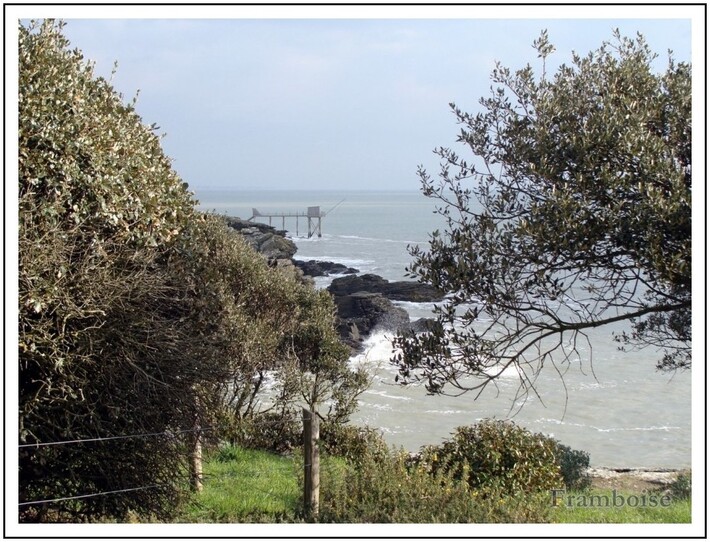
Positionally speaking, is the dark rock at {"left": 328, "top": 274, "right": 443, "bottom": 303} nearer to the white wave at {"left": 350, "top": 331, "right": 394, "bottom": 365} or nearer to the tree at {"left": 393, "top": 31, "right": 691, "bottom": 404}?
the white wave at {"left": 350, "top": 331, "right": 394, "bottom": 365}

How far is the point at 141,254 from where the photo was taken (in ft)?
23.2

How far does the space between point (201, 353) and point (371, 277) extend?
27104 millimetres

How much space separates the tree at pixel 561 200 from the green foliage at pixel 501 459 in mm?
3605

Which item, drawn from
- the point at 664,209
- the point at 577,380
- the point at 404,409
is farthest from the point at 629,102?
the point at 577,380

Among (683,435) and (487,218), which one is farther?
(683,435)

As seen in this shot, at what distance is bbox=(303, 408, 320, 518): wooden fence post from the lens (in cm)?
739

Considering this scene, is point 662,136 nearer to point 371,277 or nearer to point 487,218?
point 487,218

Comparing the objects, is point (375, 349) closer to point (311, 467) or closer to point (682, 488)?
point (682, 488)

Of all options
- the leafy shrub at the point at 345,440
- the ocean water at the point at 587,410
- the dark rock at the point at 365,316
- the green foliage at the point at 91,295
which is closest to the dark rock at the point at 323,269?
the dark rock at the point at 365,316

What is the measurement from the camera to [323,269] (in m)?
40.6

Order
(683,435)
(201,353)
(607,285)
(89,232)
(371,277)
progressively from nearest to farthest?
(607,285), (89,232), (201,353), (683,435), (371,277)

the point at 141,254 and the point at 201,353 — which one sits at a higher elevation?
the point at 141,254

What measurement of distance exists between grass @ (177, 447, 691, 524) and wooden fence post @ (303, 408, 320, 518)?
0.21 meters

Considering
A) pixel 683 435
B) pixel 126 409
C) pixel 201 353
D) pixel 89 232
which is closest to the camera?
pixel 89 232
